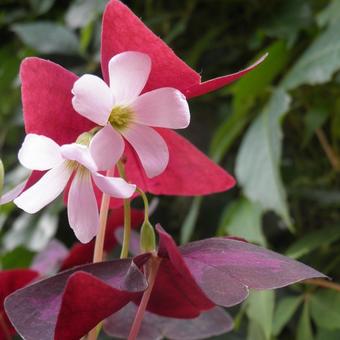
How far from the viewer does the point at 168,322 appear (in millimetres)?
335

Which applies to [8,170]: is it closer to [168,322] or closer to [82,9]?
[82,9]

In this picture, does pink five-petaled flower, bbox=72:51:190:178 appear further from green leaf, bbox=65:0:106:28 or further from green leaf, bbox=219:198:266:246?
green leaf, bbox=65:0:106:28

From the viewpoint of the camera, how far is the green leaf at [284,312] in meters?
0.44

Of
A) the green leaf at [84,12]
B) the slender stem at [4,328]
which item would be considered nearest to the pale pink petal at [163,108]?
the slender stem at [4,328]

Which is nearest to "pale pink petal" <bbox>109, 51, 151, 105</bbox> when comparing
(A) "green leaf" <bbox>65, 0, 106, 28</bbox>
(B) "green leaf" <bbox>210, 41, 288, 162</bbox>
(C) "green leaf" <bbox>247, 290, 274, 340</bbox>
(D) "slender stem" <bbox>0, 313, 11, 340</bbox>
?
(D) "slender stem" <bbox>0, 313, 11, 340</bbox>

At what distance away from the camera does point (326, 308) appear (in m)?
0.42

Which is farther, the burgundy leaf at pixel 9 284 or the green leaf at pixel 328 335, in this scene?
the green leaf at pixel 328 335

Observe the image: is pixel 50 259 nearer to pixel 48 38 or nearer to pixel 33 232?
pixel 33 232

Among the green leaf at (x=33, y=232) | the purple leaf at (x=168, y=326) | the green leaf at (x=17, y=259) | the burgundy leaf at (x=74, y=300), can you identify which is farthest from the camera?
the green leaf at (x=33, y=232)

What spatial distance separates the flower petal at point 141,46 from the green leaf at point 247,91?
0.32m

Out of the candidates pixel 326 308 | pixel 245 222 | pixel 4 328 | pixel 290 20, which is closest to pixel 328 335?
pixel 326 308

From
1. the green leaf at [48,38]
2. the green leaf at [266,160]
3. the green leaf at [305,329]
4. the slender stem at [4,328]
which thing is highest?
the green leaf at [266,160]

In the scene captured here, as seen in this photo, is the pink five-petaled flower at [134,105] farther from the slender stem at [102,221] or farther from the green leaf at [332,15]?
the green leaf at [332,15]

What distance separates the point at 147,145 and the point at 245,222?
0.27 metres
